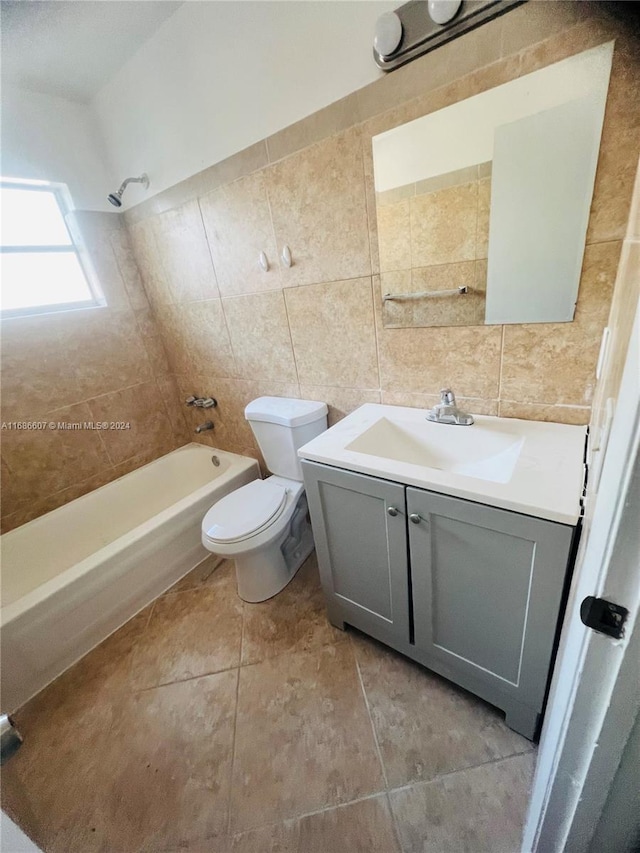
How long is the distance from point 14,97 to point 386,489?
2.49 m

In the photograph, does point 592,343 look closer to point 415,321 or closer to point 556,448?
point 556,448

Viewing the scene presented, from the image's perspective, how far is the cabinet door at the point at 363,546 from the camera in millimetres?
1009

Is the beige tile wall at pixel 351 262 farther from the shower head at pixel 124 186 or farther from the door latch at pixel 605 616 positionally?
the door latch at pixel 605 616

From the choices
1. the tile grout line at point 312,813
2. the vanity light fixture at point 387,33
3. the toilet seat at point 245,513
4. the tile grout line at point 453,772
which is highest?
the vanity light fixture at point 387,33

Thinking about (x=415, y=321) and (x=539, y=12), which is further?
(x=415, y=321)

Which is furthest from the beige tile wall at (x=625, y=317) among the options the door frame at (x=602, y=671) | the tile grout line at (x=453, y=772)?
the tile grout line at (x=453, y=772)

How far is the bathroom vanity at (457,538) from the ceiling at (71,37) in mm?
1828

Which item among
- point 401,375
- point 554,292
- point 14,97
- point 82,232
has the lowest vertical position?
point 401,375

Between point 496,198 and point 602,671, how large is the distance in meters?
1.14

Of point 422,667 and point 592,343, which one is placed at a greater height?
point 592,343

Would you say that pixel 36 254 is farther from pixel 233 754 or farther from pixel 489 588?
pixel 489 588

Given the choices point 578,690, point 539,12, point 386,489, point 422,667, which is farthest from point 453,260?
point 422,667

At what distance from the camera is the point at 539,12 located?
0.80 meters

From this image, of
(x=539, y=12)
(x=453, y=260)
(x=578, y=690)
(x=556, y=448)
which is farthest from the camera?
(x=453, y=260)
